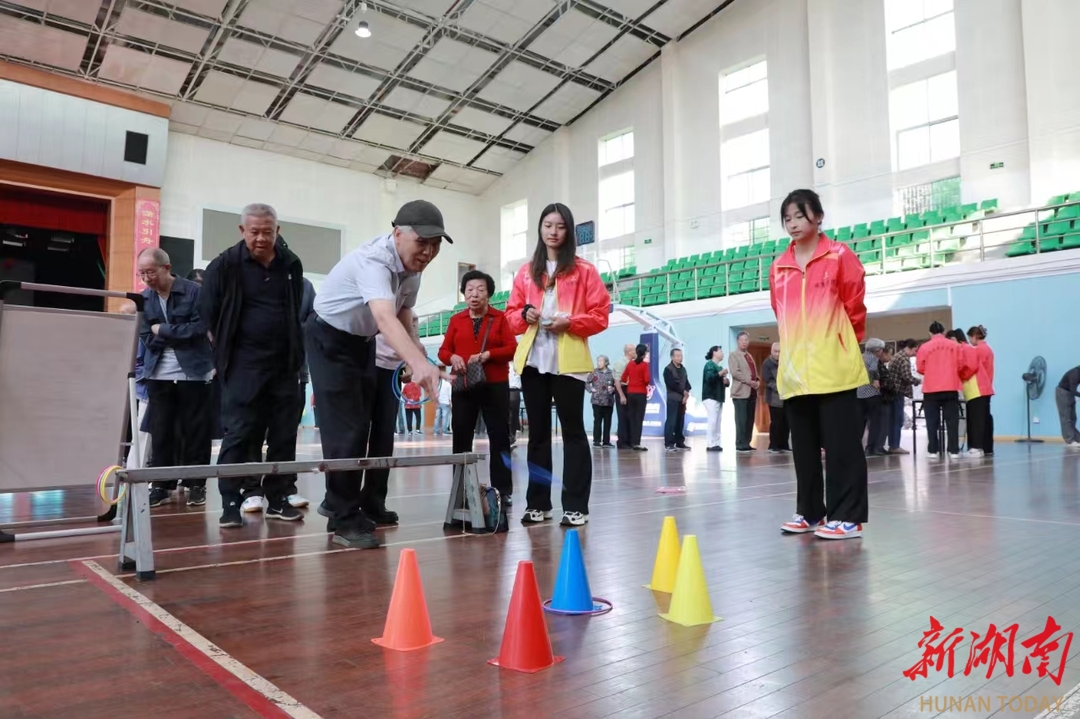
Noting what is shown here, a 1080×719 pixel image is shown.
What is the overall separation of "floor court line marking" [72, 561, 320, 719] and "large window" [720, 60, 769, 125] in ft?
64.5

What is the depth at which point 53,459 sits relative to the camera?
3.65 m

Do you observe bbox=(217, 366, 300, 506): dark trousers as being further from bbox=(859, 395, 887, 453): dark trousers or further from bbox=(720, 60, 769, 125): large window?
bbox=(720, 60, 769, 125): large window

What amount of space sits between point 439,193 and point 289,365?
24.6 metres

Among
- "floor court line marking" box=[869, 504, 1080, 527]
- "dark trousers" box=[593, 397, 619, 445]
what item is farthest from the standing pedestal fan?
"floor court line marking" box=[869, 504, 1080, 527]

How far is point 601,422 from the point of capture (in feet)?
40.6

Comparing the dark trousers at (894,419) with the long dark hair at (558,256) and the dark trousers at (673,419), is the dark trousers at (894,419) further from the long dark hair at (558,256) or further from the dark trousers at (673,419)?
the long dark hair at (558,256)

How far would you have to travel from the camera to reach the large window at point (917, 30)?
16078 mm

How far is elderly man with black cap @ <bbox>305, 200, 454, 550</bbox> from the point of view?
3.10m

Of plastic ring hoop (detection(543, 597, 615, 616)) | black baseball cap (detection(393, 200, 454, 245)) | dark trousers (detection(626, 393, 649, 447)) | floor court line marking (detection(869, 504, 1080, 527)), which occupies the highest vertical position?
black baseball cap (detection(393, 200, 454, 245))

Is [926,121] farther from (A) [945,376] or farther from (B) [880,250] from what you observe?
(A) [945,376]

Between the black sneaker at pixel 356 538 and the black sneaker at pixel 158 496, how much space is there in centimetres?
215

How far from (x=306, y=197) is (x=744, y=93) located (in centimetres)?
1419

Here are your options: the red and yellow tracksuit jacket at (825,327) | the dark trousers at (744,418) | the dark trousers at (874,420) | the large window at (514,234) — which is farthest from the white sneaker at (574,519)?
the large window at (514,234)

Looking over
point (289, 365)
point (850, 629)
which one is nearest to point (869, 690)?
point (850, 629)
